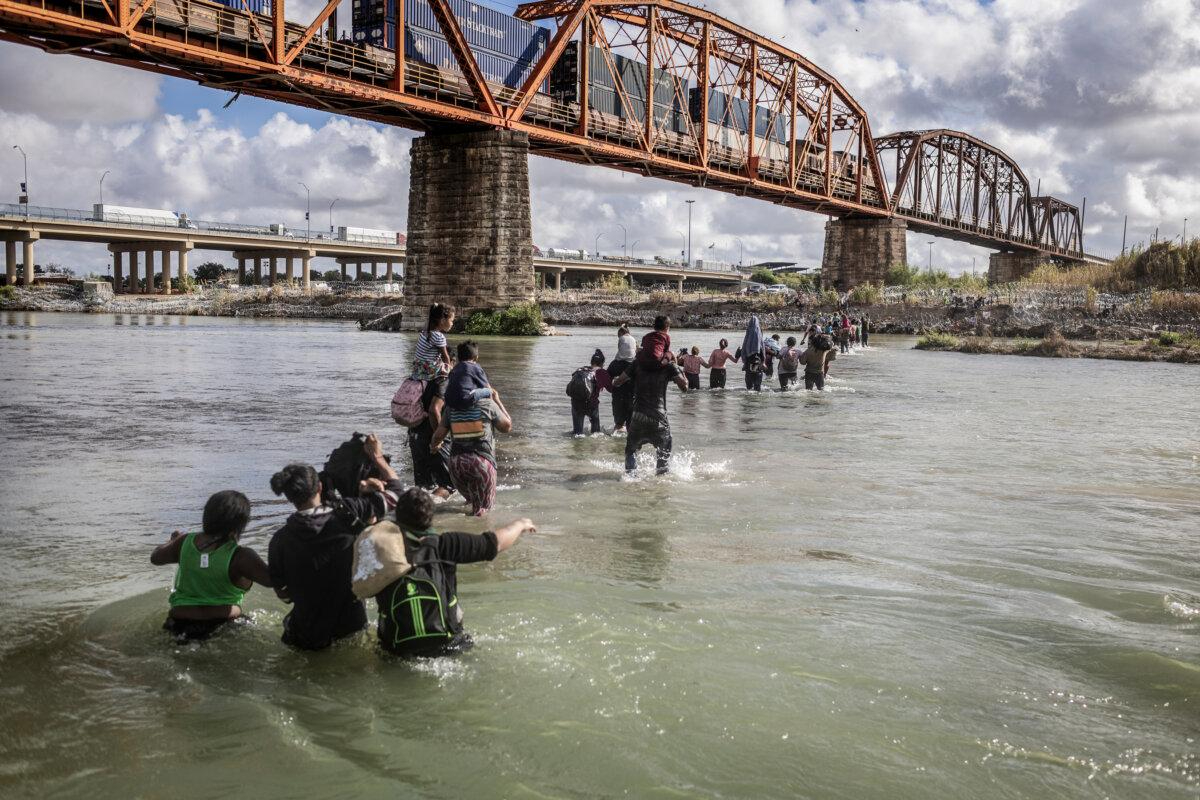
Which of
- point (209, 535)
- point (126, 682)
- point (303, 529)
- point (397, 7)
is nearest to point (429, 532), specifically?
point (303, 529)

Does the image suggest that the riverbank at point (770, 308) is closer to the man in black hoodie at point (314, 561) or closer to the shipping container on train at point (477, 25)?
the shipping container on train at point (477, 25)

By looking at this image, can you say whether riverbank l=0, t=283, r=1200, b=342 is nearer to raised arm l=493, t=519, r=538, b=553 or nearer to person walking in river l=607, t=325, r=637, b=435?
person walking in river l=607, t=325, r=637, b=435

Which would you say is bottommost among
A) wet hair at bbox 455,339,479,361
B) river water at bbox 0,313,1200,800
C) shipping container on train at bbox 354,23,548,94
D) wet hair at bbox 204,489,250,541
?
Answer: river water at bbox 0,313,1200,800

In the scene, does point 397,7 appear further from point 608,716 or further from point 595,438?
point 608,716

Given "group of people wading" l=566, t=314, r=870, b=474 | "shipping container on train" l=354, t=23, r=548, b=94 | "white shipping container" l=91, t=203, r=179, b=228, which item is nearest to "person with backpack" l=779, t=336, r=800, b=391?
"group of people wading" l=566, t=314, r=870, b=474

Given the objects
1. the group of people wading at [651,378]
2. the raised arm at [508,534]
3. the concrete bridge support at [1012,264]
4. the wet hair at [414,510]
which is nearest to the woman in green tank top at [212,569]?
the wet hair at [414,510]

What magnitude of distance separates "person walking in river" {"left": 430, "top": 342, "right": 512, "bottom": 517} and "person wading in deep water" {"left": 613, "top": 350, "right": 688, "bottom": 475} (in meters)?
2.36

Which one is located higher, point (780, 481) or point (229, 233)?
point (229, 233)

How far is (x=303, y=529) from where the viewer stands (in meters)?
4.88

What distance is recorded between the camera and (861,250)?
8044 centimetres

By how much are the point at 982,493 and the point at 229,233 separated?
9371 cm

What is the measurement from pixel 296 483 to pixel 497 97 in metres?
38.4

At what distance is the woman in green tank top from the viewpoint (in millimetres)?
4891

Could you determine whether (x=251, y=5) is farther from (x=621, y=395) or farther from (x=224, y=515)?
(x=224, y=515)
